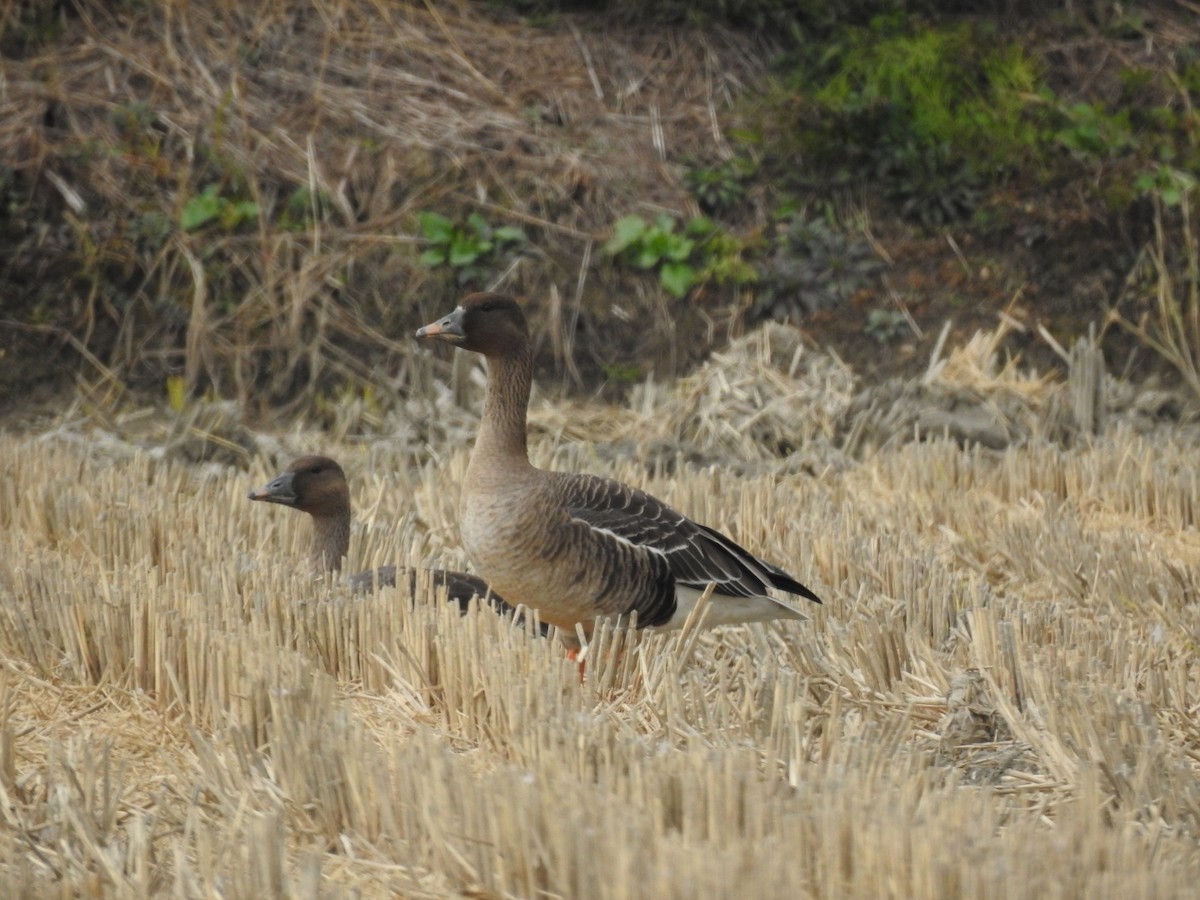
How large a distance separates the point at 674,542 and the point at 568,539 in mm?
419

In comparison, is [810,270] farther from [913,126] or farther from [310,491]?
[310,491]

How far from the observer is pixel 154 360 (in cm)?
1082

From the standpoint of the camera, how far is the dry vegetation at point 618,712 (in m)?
2.86

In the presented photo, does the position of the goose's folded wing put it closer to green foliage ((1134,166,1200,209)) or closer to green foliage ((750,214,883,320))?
green foliage ((750,214,883,320))

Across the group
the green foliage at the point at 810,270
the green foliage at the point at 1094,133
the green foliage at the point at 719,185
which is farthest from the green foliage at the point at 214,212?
the green foliage at the point at 1094,133

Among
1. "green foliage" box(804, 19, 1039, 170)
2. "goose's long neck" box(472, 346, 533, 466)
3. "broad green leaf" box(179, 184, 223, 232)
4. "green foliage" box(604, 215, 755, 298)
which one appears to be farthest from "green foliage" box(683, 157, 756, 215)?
"goose's long neck" box(472, 346, 533, 466)

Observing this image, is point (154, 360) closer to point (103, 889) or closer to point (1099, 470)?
point (1099, 470)

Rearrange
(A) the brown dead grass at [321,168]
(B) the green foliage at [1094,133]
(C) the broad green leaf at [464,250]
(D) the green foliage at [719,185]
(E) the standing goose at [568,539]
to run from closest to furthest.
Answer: (E) the standing goose at [568,539], (A) the brown dead grass at [321,168], (C) the broad green leaf at [464,250], (D) the green foliage at [719,185], (B) the green foliage at [1094,133]

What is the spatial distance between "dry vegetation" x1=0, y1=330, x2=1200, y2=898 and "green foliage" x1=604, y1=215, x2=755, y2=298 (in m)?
4.05

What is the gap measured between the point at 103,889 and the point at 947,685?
2.28 metres

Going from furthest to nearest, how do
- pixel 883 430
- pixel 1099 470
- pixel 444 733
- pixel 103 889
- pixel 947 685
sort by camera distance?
pixel 883 430
pixel 1099 470
pixel 947 685
pixel 444 733
pixel 103 889

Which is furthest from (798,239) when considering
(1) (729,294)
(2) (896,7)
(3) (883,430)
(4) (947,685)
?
(4) (947,685)

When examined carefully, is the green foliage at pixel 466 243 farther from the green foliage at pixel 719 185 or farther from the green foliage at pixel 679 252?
the green foliage at pixel 719 185

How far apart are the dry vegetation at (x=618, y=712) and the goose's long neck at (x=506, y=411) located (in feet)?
2.15
